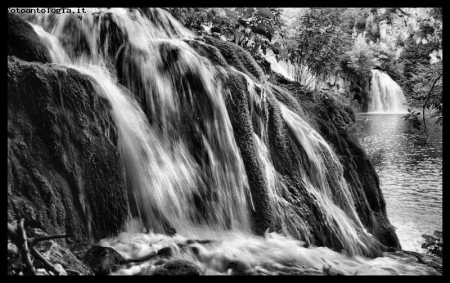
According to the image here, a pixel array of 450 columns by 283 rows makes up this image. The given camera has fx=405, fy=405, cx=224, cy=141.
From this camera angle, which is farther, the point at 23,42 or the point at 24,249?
the point at 23,42

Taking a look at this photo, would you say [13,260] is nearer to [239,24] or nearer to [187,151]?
[187,151]

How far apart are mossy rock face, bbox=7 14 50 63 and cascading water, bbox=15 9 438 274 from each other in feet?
1.05

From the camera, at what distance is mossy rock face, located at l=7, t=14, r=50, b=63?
12.2ft

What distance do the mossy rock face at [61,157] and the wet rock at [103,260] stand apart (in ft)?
0.91

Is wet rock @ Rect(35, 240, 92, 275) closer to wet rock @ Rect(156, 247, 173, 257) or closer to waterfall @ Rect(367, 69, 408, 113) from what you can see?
wet rock @ Rect(156, 247, 173, 257)

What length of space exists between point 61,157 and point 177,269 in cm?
124

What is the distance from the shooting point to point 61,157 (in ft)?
10.3

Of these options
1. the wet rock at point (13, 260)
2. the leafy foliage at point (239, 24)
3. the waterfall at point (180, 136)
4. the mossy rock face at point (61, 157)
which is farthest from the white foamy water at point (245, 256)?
the leafy foliage at point (239, 24)

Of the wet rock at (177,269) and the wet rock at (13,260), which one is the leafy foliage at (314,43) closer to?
the wet rock at (177,269)

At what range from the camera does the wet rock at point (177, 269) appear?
2.91m

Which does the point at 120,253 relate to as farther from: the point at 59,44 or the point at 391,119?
the point at 391,119

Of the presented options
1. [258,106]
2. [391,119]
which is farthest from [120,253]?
[391,119]

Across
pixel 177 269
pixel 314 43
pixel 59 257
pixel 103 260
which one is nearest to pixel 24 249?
pixel 59 257
